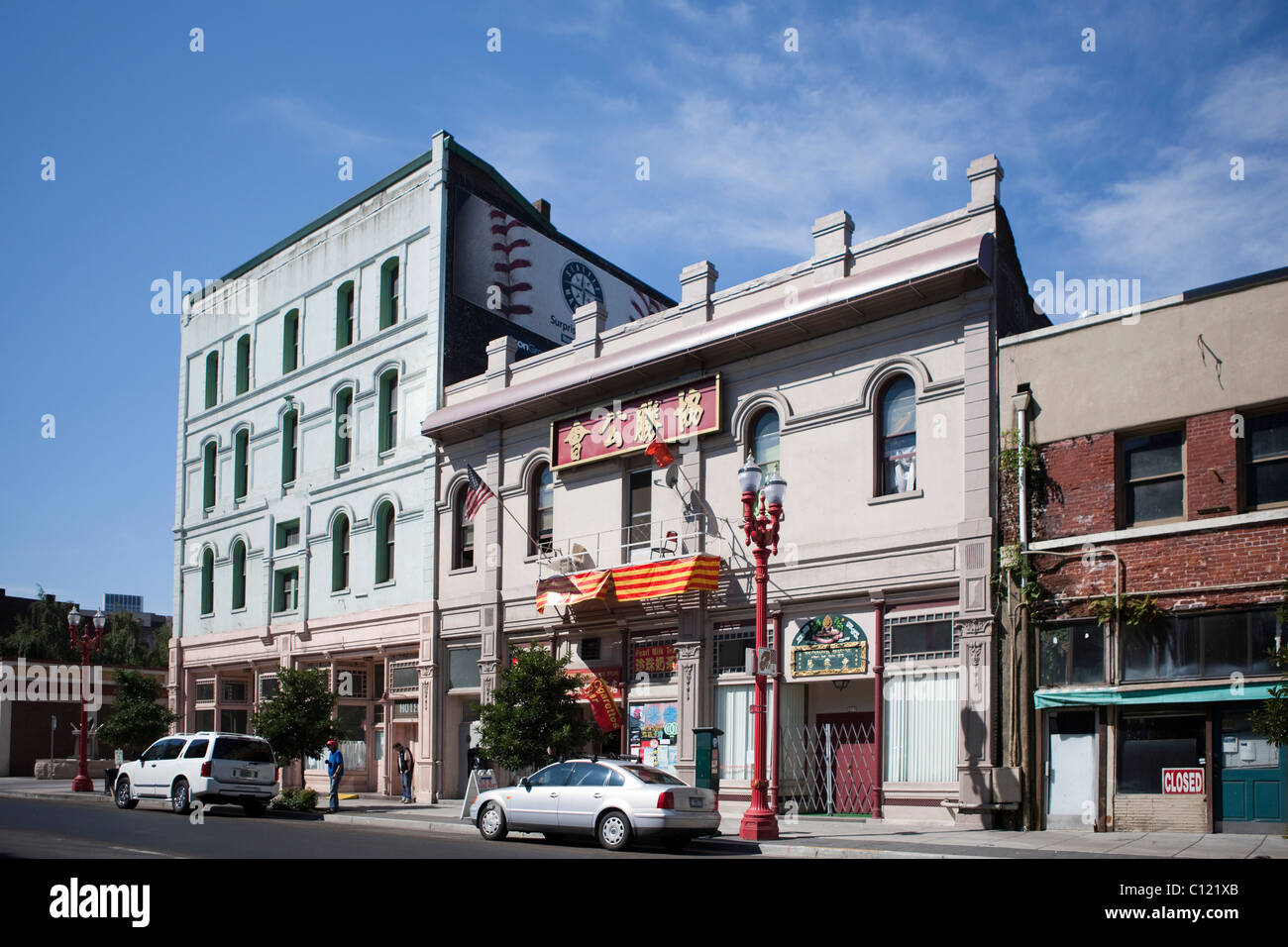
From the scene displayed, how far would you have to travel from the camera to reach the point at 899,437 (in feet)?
75.6

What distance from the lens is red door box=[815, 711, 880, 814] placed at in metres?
22.8

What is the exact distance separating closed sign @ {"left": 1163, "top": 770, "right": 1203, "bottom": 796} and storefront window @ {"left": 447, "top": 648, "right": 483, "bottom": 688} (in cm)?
1669

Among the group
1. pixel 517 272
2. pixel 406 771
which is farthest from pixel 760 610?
pixel 517 272

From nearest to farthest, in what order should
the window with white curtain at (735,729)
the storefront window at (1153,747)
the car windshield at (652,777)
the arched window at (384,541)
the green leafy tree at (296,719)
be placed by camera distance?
the car windshield at (652,777)
the storefront window at (1153,747)
the window with white curtain at (735,729)
the green leafy tree at (296,719)
the arched window at (384,541)

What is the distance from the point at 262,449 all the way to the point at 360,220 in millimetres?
8457

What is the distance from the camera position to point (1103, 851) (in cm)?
1641

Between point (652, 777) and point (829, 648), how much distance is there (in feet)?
20.6

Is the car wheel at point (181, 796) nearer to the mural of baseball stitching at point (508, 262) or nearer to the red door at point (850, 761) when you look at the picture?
the red door at point (850, 761)

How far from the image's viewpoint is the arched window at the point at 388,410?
3456 centimetres

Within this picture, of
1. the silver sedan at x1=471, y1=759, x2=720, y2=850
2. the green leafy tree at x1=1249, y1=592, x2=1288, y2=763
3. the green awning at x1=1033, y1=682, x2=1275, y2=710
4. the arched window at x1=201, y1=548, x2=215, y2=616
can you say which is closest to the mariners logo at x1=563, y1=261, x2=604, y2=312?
the arched window at x1=201, y1=548, x2=215, y2=616

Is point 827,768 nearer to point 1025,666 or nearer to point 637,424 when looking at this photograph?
point 1025,666

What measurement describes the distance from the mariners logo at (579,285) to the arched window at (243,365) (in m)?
12.3

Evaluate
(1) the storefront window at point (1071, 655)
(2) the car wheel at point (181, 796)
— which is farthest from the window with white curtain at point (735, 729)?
(2) the car wheel at point (181, 796)
